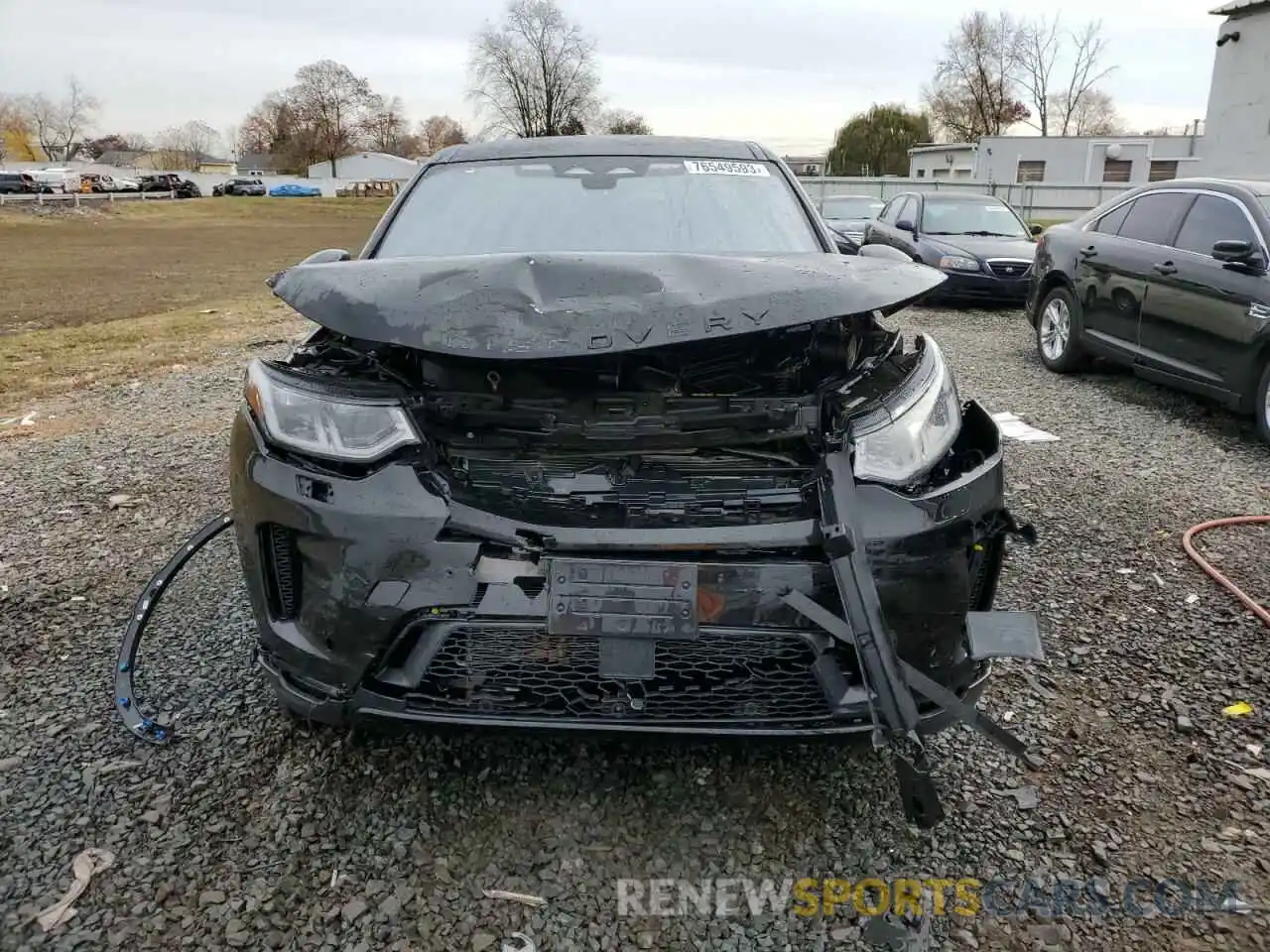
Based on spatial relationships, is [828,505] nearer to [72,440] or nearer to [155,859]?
[155,859]

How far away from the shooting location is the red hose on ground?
3160 mm

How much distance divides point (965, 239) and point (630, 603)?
10.7m

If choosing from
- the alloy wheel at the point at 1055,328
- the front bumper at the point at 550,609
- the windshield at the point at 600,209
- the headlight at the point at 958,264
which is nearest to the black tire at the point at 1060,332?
the alloy wheel at the point at 1055,328

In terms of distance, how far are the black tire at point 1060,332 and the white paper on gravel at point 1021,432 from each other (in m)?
1.60

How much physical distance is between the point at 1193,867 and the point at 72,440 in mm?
5934

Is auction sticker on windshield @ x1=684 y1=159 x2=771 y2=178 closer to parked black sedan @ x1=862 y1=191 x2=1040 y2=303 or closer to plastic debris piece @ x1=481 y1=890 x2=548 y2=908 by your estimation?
plastic debris piece @ x1=481 y1=890 x2=548 y2=908

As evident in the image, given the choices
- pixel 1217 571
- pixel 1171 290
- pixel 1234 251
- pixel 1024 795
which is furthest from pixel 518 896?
pixel 1171 290

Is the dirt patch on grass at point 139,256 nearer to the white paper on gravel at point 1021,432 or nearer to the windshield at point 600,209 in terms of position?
the windshield at point 600,209

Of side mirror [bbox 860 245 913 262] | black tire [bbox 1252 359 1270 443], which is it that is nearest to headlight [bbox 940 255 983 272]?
black tire [bbox 1252 359 1270 443]

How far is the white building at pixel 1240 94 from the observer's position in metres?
22.8

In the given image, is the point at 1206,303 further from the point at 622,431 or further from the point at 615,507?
the point at 615,507

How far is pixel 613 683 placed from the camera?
77.2 inches

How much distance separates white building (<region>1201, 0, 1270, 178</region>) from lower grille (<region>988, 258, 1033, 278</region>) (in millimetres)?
17741

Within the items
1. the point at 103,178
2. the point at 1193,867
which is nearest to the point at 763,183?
the point at 1193,867
